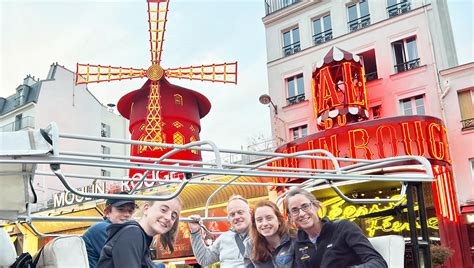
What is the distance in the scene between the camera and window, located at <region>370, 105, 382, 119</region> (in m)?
12.7

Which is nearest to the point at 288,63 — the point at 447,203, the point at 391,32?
the point at 391,32

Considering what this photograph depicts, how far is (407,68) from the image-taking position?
12594 millimetres

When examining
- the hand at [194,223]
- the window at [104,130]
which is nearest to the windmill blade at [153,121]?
the window at [104,130]

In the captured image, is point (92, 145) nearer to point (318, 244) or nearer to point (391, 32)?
point (391, 32)

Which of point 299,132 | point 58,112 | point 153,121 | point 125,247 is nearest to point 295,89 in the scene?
point 299,132

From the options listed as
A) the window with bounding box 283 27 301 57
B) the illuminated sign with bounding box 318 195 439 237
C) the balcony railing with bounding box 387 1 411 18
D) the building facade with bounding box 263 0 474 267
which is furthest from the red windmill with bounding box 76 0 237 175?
the balcony railing with bounding box 387 1 411 18

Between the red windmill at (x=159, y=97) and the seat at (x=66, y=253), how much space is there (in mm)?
12837

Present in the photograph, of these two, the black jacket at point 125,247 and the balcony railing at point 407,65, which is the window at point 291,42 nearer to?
the balcony railing at point 407,65

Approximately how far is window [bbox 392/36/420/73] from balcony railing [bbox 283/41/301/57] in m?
2.95

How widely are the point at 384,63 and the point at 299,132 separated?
2.93 metres

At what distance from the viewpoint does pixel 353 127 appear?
1127 centimetres

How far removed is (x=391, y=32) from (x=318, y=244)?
10.9 metres

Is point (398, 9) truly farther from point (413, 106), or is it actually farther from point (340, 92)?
point (340, 92)

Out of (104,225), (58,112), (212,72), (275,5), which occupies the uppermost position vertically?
(275,5)
